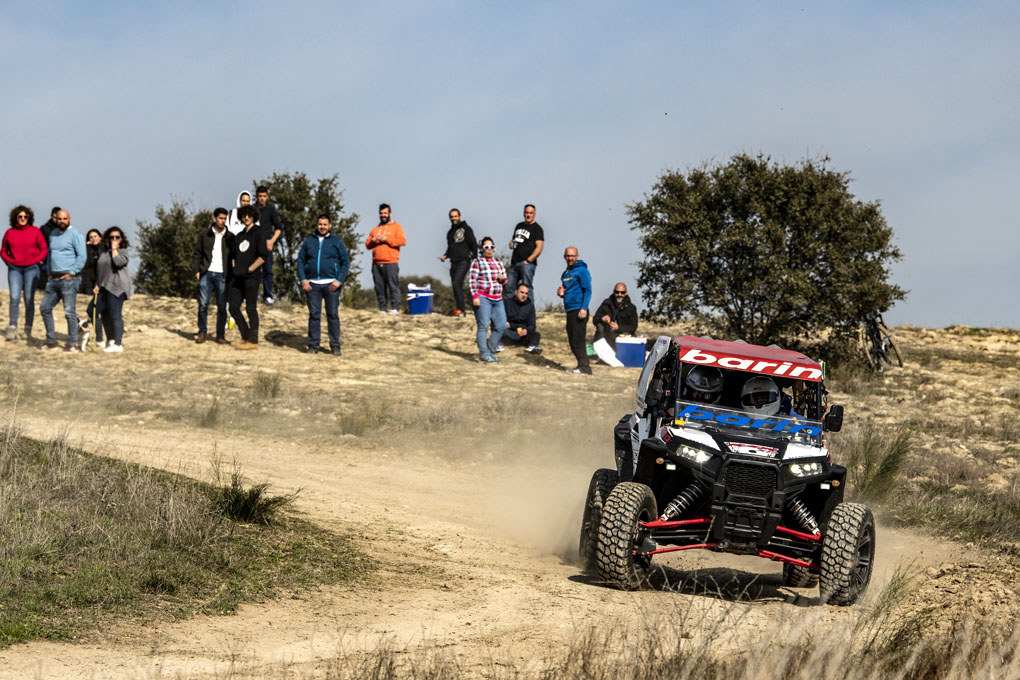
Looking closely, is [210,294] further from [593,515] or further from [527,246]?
[593,515]

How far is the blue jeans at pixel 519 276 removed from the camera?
73.9 ft

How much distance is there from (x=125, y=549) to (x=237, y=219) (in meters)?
12.6

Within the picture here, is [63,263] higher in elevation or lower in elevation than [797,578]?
higher

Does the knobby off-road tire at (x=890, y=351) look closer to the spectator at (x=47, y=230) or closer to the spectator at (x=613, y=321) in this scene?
the spectator at (x=613, y=321)

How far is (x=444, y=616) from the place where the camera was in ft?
24.8

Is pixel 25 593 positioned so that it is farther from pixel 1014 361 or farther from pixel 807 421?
pixel 1014 361

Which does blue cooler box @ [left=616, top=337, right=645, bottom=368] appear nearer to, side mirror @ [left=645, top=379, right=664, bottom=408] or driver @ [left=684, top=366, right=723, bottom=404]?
side mirror @ [left=645, top=379, right=664, bottom=408]

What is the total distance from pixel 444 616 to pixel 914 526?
671 cm

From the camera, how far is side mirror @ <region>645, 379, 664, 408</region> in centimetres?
941

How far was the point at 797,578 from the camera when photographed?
9602mm

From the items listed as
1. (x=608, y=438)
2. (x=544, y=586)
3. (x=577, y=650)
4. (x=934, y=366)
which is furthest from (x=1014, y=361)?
(x=577, y=650)

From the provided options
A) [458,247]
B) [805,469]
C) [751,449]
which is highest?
[458,247]

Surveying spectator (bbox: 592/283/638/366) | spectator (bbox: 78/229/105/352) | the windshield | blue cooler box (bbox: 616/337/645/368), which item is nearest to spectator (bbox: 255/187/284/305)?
spectator (bbox: 78/229/105/352)

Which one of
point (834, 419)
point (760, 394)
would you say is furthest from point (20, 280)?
point (834, 419)
